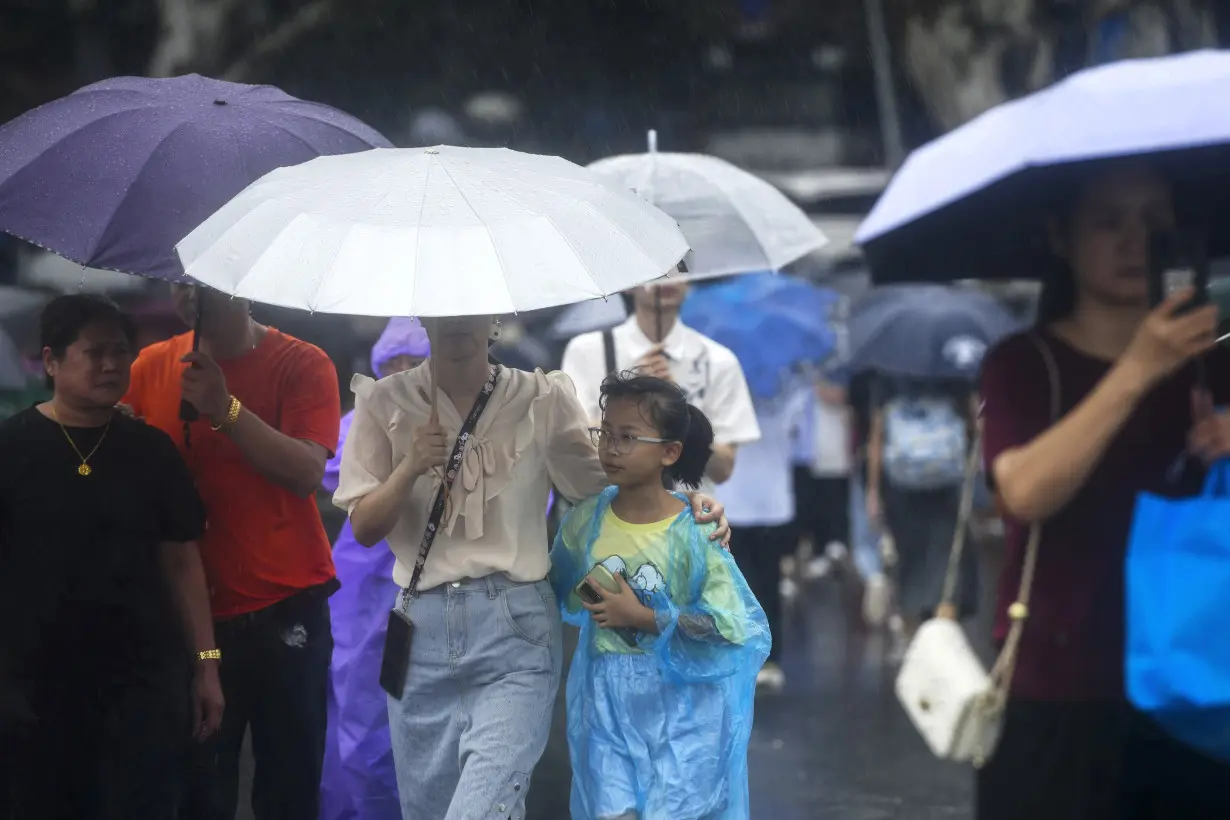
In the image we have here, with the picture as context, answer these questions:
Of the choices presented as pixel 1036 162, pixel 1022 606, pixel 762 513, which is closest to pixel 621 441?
pixel 1022 606

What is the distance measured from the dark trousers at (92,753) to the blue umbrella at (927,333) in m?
5.95

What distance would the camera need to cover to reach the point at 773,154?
29.1 metres

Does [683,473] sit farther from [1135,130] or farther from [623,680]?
[1135,130]

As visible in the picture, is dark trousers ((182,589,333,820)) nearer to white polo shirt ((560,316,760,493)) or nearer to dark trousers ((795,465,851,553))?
white polo shirt ((560,316,760,493))

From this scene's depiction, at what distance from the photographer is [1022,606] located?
123 inches

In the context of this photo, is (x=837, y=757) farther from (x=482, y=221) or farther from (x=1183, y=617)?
(x=1183, y=617)

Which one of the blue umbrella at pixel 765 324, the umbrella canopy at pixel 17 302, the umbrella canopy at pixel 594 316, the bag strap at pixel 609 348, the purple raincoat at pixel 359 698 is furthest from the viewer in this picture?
the blue umbrella at pixel 765 324

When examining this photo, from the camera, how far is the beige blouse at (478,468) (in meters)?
4.38

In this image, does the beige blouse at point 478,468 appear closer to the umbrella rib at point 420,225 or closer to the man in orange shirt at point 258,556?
the man in orange shirt at point 258,556

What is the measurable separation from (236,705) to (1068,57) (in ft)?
57.4

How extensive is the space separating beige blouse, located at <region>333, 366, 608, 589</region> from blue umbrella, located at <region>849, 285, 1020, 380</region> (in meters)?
5.21

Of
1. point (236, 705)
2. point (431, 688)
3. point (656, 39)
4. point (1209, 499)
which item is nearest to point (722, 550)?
point (431, 688)

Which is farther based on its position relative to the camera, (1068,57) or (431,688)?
(1068,57)

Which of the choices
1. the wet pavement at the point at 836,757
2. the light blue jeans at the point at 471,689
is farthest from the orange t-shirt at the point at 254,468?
the wet pavement at the point at 836,757
